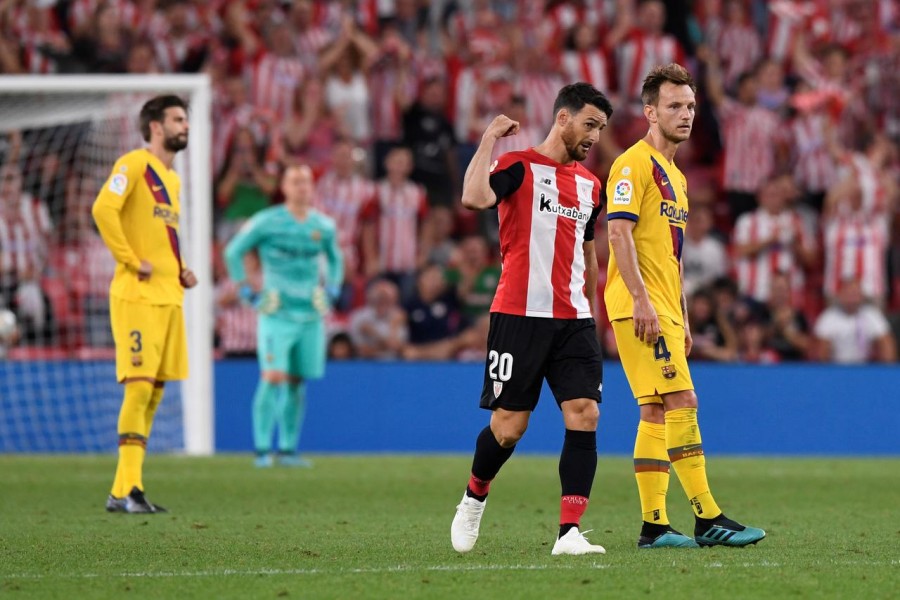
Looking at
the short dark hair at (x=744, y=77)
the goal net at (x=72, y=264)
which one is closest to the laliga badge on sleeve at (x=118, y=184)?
the goal net at (x=72, y=264)

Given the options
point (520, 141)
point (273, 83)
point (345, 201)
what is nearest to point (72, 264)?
point (345, 201)

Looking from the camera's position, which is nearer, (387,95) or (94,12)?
(94,12)

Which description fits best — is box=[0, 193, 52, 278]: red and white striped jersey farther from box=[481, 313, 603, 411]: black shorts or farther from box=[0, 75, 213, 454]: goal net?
box=[481, 313, 603, 411]: black shorts

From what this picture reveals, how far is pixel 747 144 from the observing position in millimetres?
17812

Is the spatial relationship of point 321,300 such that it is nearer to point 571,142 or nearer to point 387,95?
point 387,95

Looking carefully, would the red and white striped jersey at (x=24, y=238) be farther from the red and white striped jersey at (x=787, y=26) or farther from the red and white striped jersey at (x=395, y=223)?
the red and white striped jersey at (x=787, y=26)

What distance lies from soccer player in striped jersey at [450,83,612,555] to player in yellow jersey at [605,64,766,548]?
243 millimetres

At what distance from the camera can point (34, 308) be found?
1480 cm

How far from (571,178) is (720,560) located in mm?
1829

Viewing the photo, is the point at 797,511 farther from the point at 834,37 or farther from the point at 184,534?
the point at 834,37

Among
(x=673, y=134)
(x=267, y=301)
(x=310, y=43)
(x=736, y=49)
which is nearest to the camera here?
(x=673, y=134)

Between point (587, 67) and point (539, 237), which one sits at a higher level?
point (587, 67)

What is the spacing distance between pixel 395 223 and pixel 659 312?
32.9 ft

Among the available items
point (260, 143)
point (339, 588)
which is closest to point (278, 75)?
point (260, 143)
